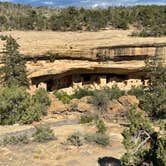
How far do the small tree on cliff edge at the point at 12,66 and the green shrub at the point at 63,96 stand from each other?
88.0 inches

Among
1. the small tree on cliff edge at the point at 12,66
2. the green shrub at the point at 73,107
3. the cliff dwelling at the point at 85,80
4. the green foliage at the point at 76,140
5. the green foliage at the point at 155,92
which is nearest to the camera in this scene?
the green foliage at the point at 76,140

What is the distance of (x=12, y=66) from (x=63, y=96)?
3807mm

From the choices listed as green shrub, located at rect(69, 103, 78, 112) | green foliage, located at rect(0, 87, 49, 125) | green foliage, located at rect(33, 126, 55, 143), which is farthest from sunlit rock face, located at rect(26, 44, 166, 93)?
green foliage, located at rect(33, 126, 55, 143)

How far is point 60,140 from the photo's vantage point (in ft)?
65.6

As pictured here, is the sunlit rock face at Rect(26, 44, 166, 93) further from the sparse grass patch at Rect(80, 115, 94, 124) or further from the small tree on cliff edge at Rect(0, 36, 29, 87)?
the sparse grass patch at Rect(80, 115, 94, 124)

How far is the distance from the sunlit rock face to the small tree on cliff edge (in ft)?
3.58

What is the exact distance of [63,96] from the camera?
1271 inches

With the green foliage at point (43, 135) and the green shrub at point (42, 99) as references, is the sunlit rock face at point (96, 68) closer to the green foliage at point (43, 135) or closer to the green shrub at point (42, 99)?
the green shrub at point (42, 99)

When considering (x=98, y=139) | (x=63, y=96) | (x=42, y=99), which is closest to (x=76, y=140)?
(x=98, y=139)

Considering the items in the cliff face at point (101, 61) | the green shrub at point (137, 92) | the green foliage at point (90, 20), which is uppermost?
the green foliage at point (90, 20)

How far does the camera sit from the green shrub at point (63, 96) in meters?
31.0

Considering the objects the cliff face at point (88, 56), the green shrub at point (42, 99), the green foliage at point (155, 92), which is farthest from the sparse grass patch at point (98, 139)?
the cliff face at point (88, 56)

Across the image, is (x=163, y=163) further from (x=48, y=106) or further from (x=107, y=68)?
(x=107, y=68)

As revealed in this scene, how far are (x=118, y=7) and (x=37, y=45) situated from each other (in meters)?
21.4
